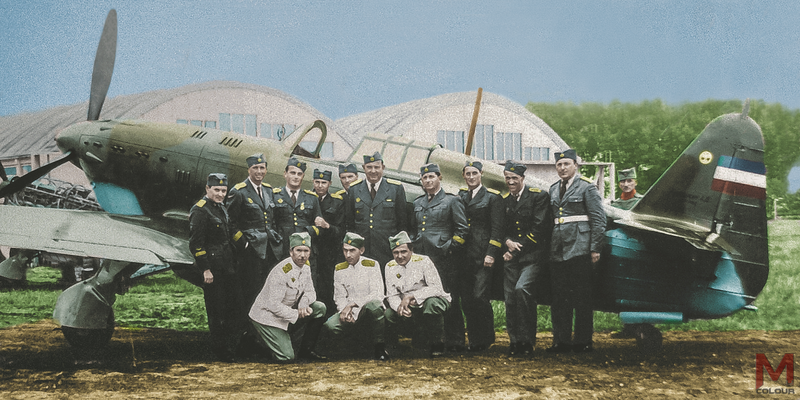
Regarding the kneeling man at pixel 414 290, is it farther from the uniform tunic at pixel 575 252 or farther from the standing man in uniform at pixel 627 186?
the standing man in uniform at pixel 627 186

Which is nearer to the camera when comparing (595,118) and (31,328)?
(31,328)

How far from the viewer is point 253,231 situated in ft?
18.3

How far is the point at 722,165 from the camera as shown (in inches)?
210

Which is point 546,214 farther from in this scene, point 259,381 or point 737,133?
point 259,381

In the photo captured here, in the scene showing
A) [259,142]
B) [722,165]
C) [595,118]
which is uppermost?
[595,118]

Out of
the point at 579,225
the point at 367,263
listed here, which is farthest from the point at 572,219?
the point at 367,263

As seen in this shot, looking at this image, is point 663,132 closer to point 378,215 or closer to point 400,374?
point 378,215

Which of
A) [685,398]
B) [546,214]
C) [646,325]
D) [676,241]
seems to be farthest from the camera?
[646,325]

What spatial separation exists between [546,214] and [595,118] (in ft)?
19.3

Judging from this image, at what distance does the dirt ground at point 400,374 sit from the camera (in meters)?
4.41

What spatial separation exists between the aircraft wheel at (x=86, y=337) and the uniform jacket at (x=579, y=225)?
4.59 m

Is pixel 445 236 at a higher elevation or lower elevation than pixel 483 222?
lower

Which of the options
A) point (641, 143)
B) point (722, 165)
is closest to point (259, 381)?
point (722, 165)

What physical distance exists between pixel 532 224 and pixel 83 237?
4260 mm
